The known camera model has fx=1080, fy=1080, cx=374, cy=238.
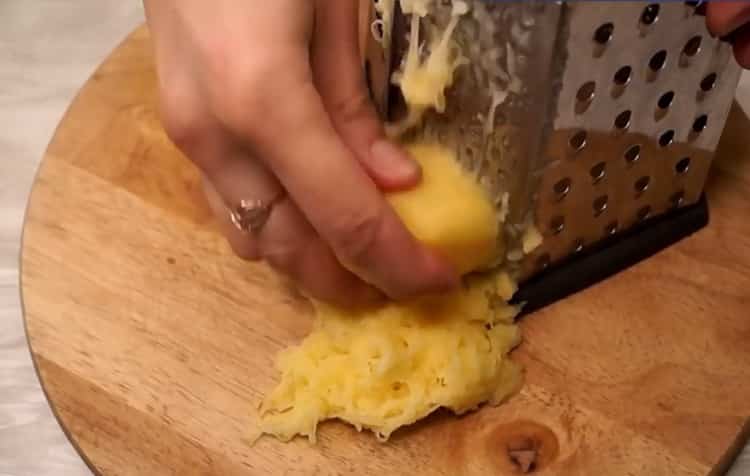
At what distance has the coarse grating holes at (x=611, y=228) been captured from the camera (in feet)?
2.64

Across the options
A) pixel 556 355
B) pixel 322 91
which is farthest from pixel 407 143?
pixel 556 355

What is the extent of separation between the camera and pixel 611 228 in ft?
2.65

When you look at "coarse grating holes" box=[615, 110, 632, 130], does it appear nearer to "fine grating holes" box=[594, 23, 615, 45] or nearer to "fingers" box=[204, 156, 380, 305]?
"fine grating holes" box=[594, 23, 615, 45]

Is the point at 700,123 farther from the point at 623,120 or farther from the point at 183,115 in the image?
the point at 183,115

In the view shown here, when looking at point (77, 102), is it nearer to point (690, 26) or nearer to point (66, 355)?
point (66, 355)

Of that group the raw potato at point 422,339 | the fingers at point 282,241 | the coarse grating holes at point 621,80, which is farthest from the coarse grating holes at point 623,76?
the fingers at point 282,241

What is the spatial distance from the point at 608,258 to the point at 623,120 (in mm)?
135

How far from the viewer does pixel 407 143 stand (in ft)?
2.57

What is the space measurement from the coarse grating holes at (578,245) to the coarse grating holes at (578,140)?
0.34ft

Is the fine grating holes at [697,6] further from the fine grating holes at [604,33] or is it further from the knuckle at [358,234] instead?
the knuckle at [358,234]

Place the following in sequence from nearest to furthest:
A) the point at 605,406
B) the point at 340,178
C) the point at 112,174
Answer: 1. the point at 340,178
2. the point at 605,406
3. the point at 112,174

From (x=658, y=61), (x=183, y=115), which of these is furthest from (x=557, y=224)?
(x=183, y=115)

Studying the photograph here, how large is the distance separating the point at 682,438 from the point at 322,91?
34cm

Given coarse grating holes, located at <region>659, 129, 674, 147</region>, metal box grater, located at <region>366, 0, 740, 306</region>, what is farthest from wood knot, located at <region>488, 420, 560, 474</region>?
coarse grating holes, located at <region>659, 129, 674, 147</region>
